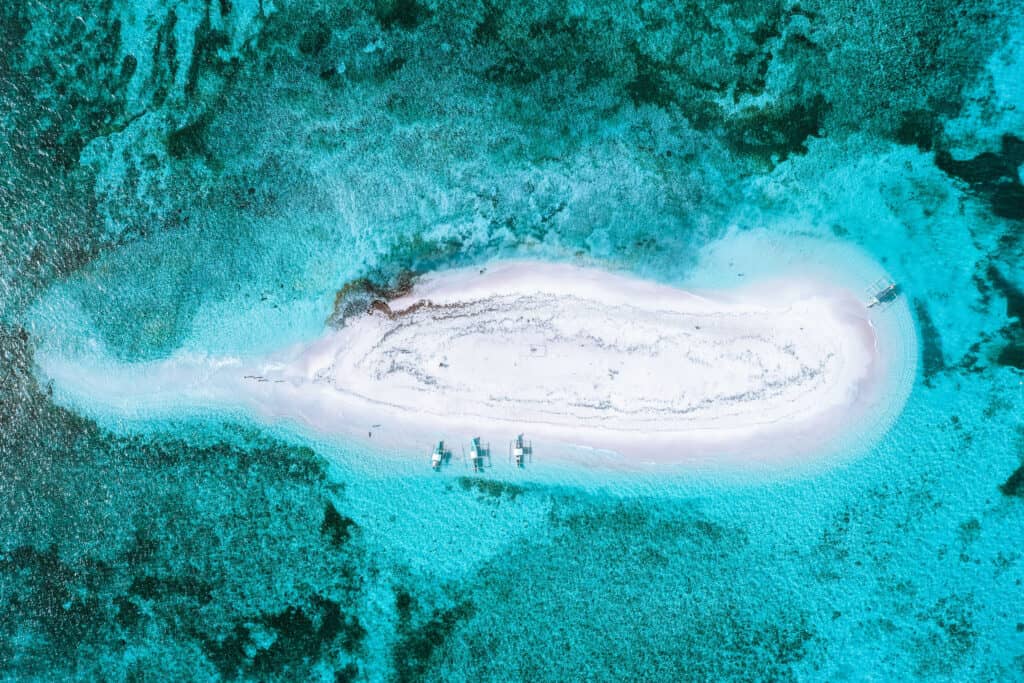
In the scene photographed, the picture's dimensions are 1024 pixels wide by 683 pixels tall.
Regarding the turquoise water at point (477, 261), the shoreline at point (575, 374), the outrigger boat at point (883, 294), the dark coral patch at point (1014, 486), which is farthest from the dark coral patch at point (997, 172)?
the dark coral patch at point (1014, 486)

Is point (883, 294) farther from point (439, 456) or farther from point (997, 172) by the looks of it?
point (439, 456)

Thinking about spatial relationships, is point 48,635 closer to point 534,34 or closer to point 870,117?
point 534,34

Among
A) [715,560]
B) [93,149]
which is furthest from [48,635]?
[715,560]

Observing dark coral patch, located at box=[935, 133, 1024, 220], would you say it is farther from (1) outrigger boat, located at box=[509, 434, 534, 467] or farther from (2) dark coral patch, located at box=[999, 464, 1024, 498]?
(1) outrigger boat, located at box=[509, 434, 534, 467]

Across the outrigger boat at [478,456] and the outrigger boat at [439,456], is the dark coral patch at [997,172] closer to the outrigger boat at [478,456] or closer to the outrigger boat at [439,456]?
the outrigger boat at [478,456]

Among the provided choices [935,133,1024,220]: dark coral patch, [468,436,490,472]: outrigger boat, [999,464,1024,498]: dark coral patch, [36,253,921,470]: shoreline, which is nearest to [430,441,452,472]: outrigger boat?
[36,253,921,470]: shoreline

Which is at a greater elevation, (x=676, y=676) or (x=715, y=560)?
(x=715, y=560)

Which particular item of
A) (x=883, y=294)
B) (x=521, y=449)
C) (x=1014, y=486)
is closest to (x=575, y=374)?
(x=521, y=449)
